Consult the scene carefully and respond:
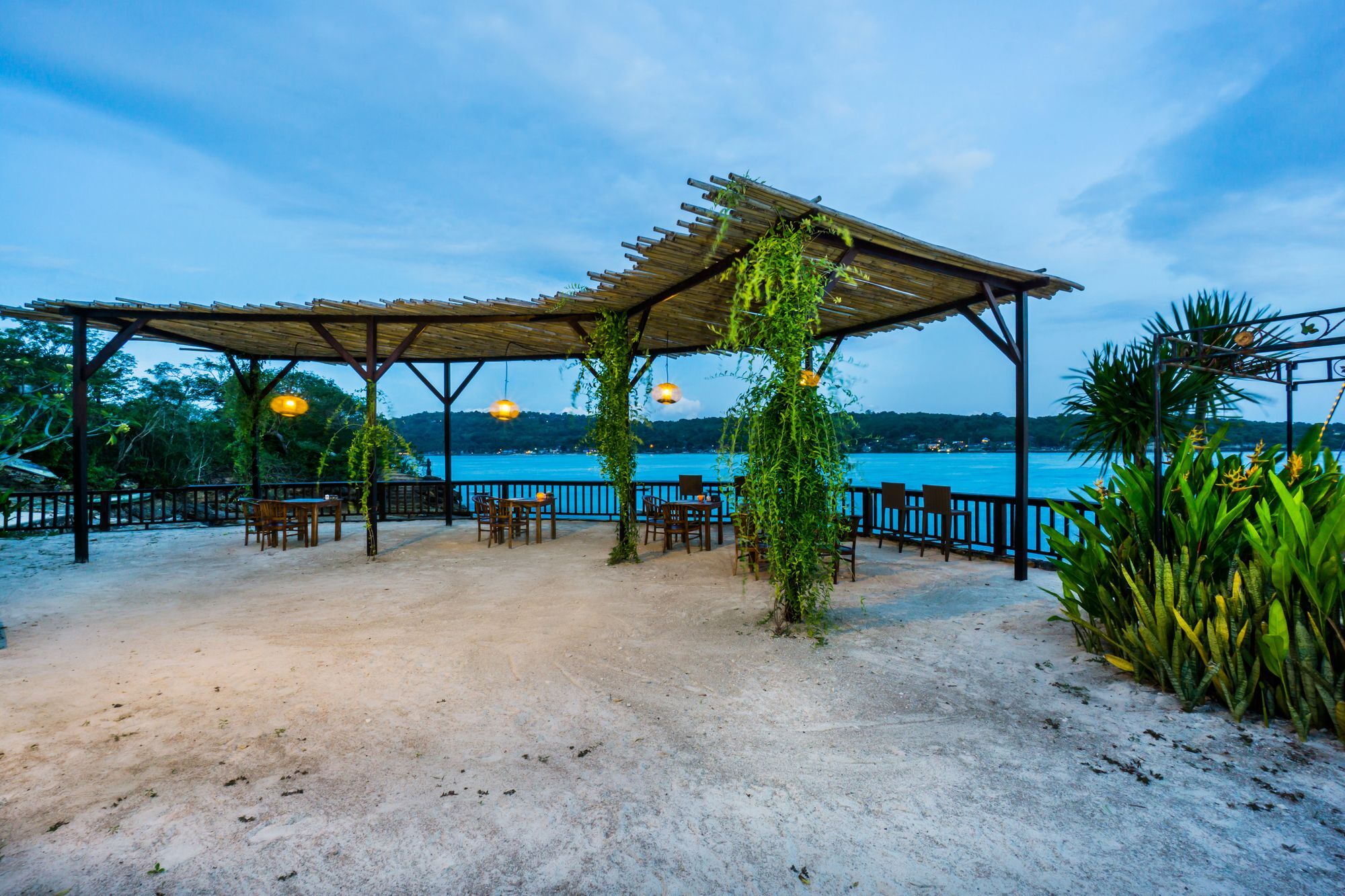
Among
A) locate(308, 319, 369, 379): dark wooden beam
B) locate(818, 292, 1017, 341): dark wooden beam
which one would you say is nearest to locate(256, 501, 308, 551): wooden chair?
locate(308, 319, 369, 379): dark wooden beam

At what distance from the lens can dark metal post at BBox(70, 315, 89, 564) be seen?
6617mm

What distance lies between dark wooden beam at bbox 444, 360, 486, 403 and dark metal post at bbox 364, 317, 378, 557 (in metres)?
2.91

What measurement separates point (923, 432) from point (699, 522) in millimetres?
8279

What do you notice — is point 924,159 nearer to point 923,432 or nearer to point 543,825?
point 923,432

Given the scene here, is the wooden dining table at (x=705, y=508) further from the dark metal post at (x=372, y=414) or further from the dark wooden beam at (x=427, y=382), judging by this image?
the dark wooden beam at (x=427, y=382)

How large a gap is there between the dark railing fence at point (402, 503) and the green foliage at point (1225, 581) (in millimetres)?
3287

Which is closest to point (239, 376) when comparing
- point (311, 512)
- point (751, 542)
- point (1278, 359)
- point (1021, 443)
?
point (311, 512)

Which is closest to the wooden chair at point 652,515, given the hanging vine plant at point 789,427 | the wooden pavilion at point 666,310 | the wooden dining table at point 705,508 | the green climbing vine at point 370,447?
the wooden dining table at point 705,508

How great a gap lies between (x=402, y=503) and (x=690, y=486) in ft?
23.7

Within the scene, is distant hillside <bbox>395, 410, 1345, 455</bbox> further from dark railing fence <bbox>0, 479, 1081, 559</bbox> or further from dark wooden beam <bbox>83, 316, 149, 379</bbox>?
dark wooden beam <bbox>83, 316, 149, 379</bbox>

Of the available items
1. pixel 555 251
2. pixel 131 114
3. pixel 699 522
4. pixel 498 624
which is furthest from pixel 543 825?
pixel 555 251

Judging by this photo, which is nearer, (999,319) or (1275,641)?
(1275,641)

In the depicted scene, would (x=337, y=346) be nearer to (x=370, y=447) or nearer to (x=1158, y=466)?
(x=370, y=447)

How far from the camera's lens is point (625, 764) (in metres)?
2.31
